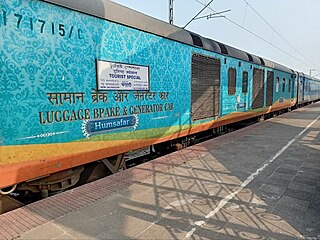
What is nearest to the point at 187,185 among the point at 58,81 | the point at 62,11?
the point at 58,81

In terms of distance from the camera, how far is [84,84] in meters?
3.49

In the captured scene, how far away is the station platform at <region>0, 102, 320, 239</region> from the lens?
2609 mm

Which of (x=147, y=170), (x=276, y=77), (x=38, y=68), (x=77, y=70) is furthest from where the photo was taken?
(x=276, y=77)

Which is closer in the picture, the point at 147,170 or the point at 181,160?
the point at 147,170

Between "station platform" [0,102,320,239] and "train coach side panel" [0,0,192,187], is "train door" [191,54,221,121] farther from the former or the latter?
"station platform" [0,102,320,239]

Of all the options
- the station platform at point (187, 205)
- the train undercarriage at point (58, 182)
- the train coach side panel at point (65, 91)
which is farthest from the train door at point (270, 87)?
the train coach side panel at point (65, 91)

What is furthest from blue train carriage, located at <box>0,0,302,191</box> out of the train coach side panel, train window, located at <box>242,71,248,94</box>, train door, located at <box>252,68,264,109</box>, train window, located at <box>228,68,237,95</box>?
train door, located at <box>252,68,264,109</box>

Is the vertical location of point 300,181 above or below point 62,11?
below

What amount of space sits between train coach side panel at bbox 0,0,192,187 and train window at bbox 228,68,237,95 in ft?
12.5

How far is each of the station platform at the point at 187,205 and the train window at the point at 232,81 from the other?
11.5ft

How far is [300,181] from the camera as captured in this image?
13.2 ft

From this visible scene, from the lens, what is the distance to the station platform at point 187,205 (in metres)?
2.61

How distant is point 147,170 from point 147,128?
76 cm

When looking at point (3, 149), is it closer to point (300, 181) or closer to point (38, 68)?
point (38, 68)
